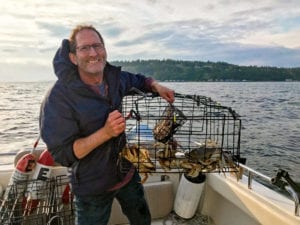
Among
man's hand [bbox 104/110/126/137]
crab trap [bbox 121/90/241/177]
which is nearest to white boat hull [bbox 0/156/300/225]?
crab trap [bbox 121/90/241/177]

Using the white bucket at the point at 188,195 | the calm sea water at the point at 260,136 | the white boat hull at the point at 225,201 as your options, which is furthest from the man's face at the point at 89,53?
the calm sea water at the point at 260,136

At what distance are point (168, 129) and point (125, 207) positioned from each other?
73 cm

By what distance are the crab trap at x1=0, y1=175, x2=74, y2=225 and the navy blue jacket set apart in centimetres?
75

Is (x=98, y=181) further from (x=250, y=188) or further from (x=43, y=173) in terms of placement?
(x=250, y=188)

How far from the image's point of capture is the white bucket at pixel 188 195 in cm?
346

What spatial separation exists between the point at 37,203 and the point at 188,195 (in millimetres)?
1471

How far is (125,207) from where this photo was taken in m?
2.45

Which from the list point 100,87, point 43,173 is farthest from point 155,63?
point 100,87

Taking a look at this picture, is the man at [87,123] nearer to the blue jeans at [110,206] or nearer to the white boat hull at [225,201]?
the blue jeans at [110,206]

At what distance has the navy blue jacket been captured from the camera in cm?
191

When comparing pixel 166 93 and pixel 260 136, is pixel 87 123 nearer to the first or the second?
pixel 166 93

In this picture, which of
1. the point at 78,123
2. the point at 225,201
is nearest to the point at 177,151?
the point at 78,123

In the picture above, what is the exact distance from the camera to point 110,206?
7.45 feet

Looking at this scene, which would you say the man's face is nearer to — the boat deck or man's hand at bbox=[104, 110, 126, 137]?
man's hand at bbox=[104, 110, 126, 137]
